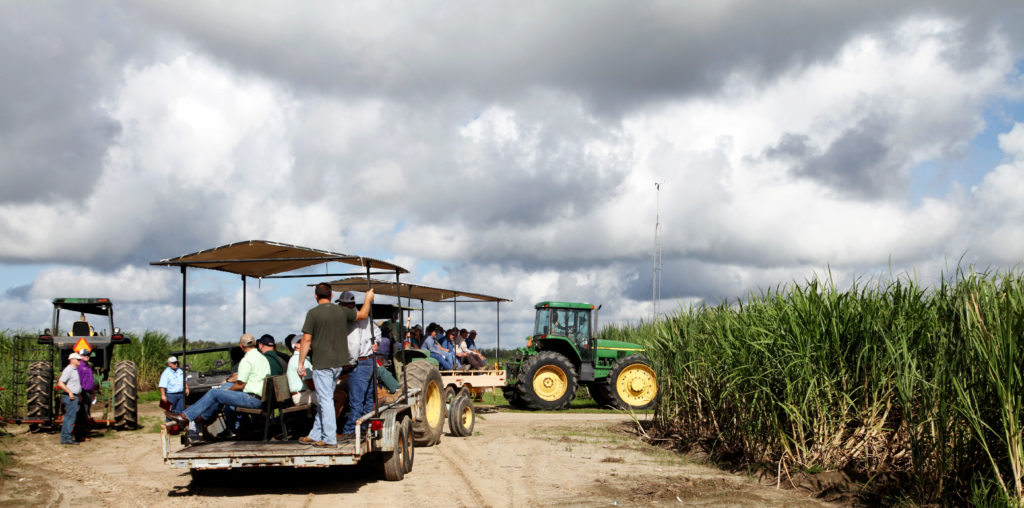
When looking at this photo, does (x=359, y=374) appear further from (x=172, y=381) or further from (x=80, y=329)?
(x=80, y=329)

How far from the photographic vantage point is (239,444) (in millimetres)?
8320

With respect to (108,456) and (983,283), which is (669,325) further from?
(108,456)

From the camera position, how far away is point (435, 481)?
8617 mm

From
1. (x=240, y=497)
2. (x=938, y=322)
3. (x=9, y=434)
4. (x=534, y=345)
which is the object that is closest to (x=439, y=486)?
(x=240, y=497)

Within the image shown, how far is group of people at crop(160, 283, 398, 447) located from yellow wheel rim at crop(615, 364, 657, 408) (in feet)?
33.9

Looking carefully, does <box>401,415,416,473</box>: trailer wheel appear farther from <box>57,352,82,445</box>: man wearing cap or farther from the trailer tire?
<box>57,352,82,445</box>: man wearing cap

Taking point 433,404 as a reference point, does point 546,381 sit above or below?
below

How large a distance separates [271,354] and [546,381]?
398 inches

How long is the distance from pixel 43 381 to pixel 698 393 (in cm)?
994

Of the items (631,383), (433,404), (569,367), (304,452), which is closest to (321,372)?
(304,452)

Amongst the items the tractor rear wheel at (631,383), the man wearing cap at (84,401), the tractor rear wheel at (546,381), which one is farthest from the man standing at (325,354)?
the tractor rear wheel at (631,383)

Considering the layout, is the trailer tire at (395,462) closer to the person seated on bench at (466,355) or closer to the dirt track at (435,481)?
the dirt track at (435,481)

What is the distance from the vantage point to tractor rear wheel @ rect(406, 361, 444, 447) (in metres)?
10.9

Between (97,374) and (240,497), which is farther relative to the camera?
(97,374)
